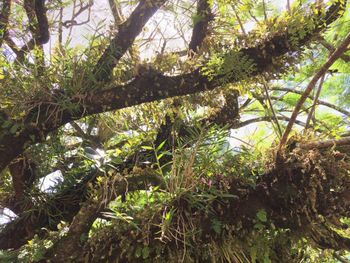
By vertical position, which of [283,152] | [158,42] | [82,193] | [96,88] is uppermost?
[158,42]

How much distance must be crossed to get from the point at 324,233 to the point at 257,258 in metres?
0.18

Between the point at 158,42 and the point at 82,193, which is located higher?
the point at 158,42

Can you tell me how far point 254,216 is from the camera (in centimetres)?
89

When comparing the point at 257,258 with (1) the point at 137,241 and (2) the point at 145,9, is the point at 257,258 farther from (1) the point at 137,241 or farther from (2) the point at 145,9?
(2) the point at 145,9

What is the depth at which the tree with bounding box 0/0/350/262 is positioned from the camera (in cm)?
90

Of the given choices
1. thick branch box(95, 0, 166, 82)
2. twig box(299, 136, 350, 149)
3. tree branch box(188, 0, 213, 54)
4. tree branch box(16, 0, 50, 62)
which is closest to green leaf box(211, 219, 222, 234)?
twig box(299, 136, 350, 149)

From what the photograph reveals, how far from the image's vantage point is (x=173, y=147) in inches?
42.0

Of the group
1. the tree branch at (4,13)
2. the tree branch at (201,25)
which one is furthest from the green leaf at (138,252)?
the tree branch at (4,13)

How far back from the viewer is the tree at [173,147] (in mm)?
897

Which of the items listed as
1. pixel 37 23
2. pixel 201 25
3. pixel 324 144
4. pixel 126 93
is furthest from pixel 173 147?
pixel 37 23

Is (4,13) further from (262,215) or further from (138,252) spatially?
(262,215)

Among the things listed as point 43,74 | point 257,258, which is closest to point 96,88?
point 43,74

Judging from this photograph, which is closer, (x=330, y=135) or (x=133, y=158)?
(x=330, y=135)

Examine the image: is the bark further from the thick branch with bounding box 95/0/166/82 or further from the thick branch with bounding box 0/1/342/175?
the thick branch with bounding box 95/0/166/82
